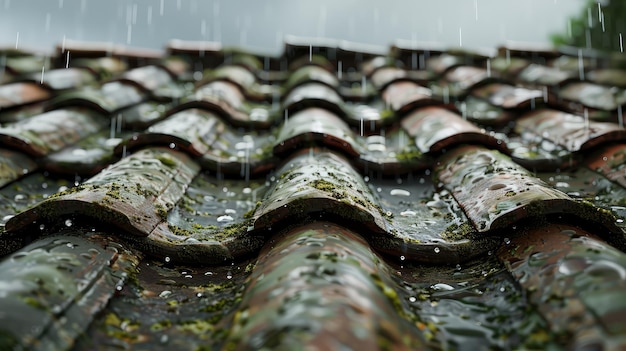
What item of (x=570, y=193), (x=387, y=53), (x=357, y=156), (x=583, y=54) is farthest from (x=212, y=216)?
(x=583, y=54)

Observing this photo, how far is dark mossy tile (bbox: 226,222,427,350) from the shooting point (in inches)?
40.0

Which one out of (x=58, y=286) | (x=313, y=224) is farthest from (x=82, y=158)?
(x=313, y=224)

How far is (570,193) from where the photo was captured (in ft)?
7.07

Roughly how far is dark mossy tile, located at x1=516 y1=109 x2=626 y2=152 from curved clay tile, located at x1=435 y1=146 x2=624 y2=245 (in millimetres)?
547

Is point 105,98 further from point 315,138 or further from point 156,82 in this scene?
point 315,138

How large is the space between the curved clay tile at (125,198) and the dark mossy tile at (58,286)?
0.28 ft

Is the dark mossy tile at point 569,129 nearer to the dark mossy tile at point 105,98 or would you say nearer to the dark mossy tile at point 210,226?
the dark mossy tile at point 210,226

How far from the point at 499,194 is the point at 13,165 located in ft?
7.15

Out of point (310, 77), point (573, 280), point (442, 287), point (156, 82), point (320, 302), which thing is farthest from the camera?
point (156, 82)

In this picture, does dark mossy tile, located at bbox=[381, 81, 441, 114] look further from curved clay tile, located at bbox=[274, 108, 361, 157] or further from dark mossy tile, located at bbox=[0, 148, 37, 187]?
dark mossy tile, located at bbox=[0, 148, 37, 187]

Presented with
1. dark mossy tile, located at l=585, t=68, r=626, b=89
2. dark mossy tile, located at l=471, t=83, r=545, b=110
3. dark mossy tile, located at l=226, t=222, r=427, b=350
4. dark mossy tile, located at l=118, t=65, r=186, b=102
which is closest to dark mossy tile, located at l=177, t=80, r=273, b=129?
dark mossy tile, located at l=118, t=65, r=186, b=102

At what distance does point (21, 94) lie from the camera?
361 centimetres

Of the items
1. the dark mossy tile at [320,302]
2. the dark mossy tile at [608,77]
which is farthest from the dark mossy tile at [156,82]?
the dark mossy tile at [608,77]

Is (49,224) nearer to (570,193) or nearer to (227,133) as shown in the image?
(227,133)
